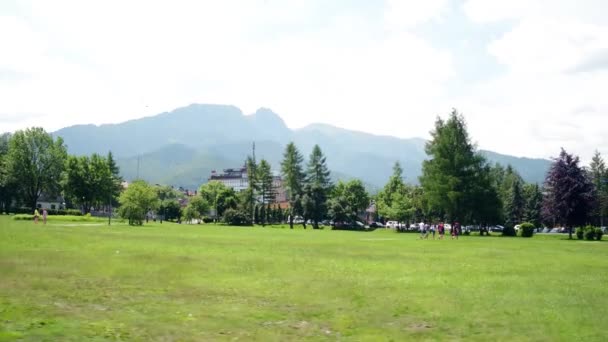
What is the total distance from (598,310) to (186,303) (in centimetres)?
1283

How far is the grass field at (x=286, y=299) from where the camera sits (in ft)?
43.1

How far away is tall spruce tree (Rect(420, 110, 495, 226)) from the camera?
81312mm

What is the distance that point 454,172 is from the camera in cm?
8238

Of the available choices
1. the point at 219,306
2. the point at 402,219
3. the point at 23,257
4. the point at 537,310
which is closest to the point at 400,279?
the point at 537,310

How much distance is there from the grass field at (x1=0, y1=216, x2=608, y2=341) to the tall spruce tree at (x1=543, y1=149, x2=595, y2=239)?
5389 cm

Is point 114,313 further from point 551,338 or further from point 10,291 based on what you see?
point 551,338

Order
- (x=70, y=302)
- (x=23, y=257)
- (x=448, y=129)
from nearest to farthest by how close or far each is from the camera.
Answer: (x=70, y=302)
(x=23, y=257)
(x=448, y=129)

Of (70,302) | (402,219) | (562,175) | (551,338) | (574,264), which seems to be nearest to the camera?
(551,338)

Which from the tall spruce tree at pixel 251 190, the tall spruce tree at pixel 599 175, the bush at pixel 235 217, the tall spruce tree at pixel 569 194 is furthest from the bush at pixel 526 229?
the tall spruce tree at pixel 251 190

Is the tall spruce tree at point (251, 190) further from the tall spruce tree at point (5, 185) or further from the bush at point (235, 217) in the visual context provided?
the tall spruce tree at point (5, 185)

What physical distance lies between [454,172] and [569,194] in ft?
54.5

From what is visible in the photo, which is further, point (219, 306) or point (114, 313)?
point (219, 306)

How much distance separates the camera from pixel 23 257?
2508cm

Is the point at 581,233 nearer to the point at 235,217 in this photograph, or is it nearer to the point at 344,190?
the point at 344,190
